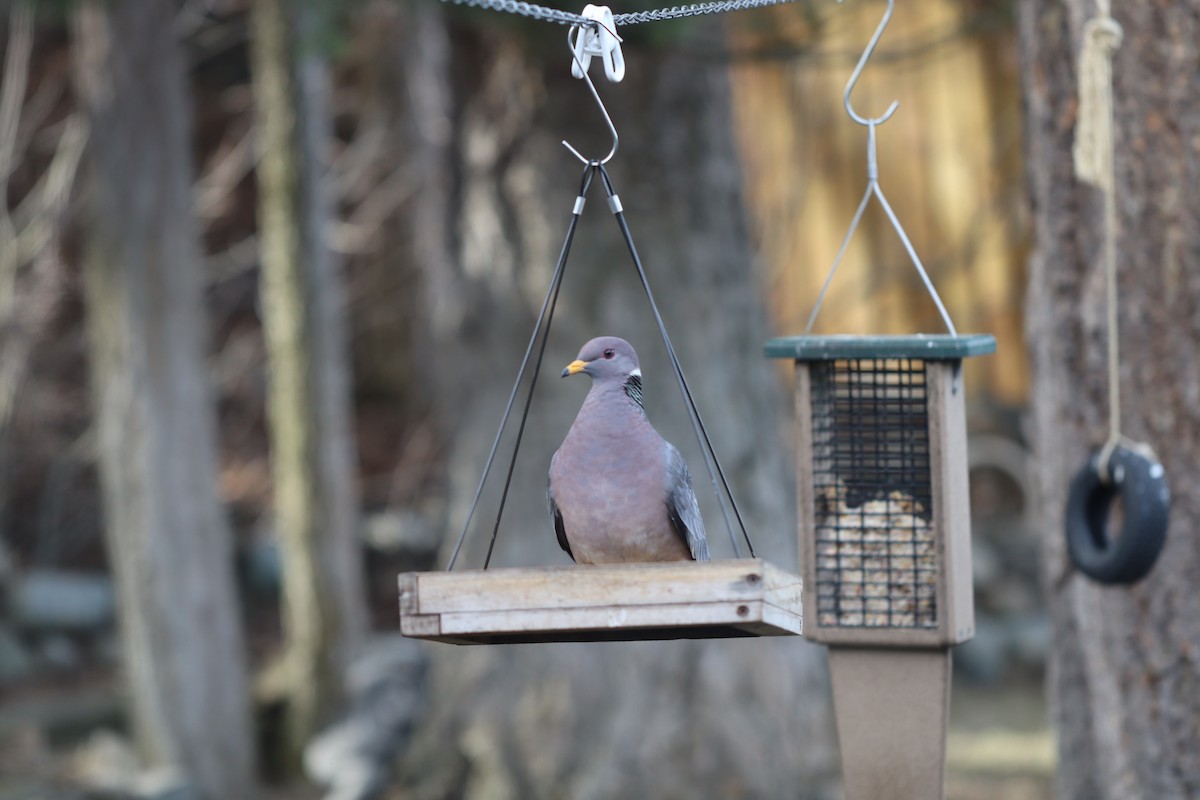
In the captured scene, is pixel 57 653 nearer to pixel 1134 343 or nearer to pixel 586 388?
pixel 586 388

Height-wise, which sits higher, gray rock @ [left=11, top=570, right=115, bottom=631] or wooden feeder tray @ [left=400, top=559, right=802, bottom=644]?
wooden feeder tray @ [left=400, top=559, right=802, bottom=644]

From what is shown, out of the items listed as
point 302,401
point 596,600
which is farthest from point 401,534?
point 596,600

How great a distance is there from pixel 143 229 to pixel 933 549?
450cm

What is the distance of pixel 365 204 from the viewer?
11.0 m

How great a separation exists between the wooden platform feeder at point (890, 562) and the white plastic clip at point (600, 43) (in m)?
0.52

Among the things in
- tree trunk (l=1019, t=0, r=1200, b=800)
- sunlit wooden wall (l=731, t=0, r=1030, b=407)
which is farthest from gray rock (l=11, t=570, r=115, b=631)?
tree trunk (l=1019, t=0, r=1200, b=800)

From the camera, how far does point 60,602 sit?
328 inches

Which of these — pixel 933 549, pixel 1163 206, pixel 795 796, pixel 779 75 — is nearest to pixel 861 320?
pixel 779 75

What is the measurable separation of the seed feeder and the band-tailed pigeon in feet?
0.79

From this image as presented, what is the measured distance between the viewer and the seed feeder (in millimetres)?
2441

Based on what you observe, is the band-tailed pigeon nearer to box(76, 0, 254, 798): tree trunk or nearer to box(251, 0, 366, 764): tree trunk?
box(76, 0, 254, 798): tree trunk

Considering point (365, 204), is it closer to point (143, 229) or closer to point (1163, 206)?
point (143, 229)

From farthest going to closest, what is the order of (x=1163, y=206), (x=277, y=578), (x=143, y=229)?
1. (x=277, y=578)
2. (x=143, y=229)
3. (x=1163, y=206)

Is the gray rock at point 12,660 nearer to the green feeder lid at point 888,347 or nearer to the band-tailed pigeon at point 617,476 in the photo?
the band-tailed pigeon at point 617,476
